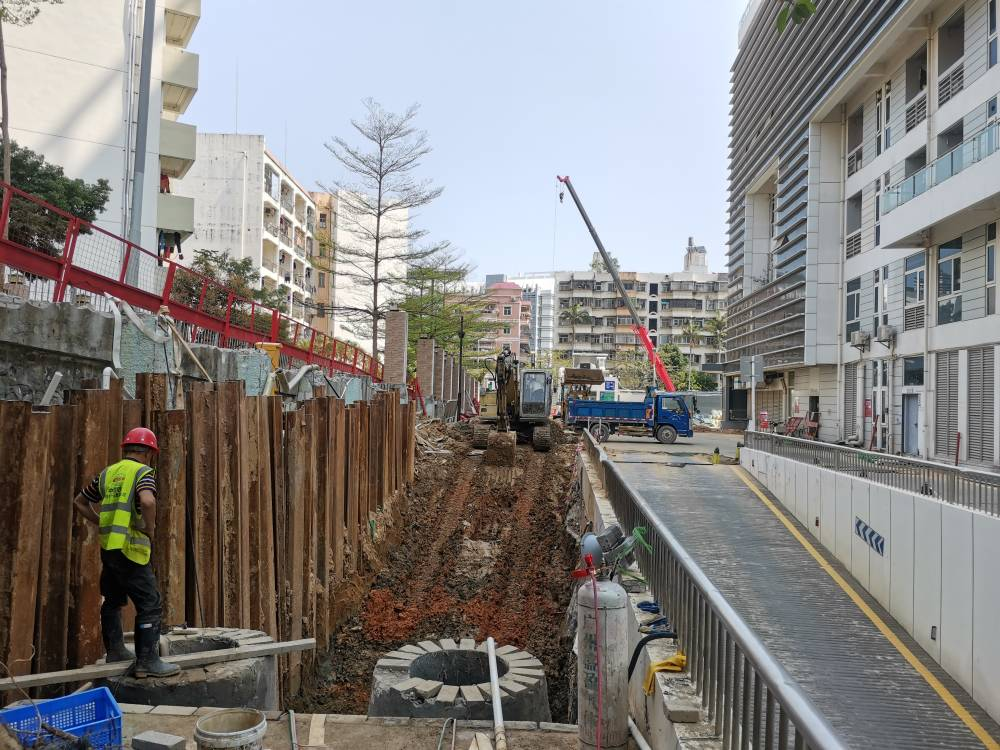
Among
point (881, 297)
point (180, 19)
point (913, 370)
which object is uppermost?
point (180, 19)

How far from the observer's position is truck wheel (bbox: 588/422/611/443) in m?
28.9

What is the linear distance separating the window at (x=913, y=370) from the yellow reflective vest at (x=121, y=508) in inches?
962

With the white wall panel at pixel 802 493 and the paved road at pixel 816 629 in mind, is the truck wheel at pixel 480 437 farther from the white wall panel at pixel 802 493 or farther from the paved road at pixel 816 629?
the white wall panel at pixel 802 493

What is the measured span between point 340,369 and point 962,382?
17.2 m

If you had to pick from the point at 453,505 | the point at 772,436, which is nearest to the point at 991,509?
the point at 772,436

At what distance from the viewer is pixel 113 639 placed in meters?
4.87

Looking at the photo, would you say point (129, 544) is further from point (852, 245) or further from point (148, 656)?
point (852, 245)

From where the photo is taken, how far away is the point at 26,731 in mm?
3699

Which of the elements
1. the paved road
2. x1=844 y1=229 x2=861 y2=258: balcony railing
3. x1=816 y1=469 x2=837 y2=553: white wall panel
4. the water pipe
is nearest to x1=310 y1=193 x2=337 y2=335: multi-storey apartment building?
x1=844 y1=229 x2=861 y2=258: balcony railing

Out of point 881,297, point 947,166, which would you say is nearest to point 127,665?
point 947,166

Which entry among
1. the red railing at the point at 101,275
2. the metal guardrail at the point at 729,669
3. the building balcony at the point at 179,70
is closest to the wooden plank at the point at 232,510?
the metal guardrail at the point at 729,669

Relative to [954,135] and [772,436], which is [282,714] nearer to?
[772,436]

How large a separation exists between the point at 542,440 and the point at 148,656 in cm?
1998

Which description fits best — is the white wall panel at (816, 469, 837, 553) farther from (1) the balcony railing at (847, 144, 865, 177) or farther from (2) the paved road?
(1) the balcony railing at (847, 144, 865, 177)
